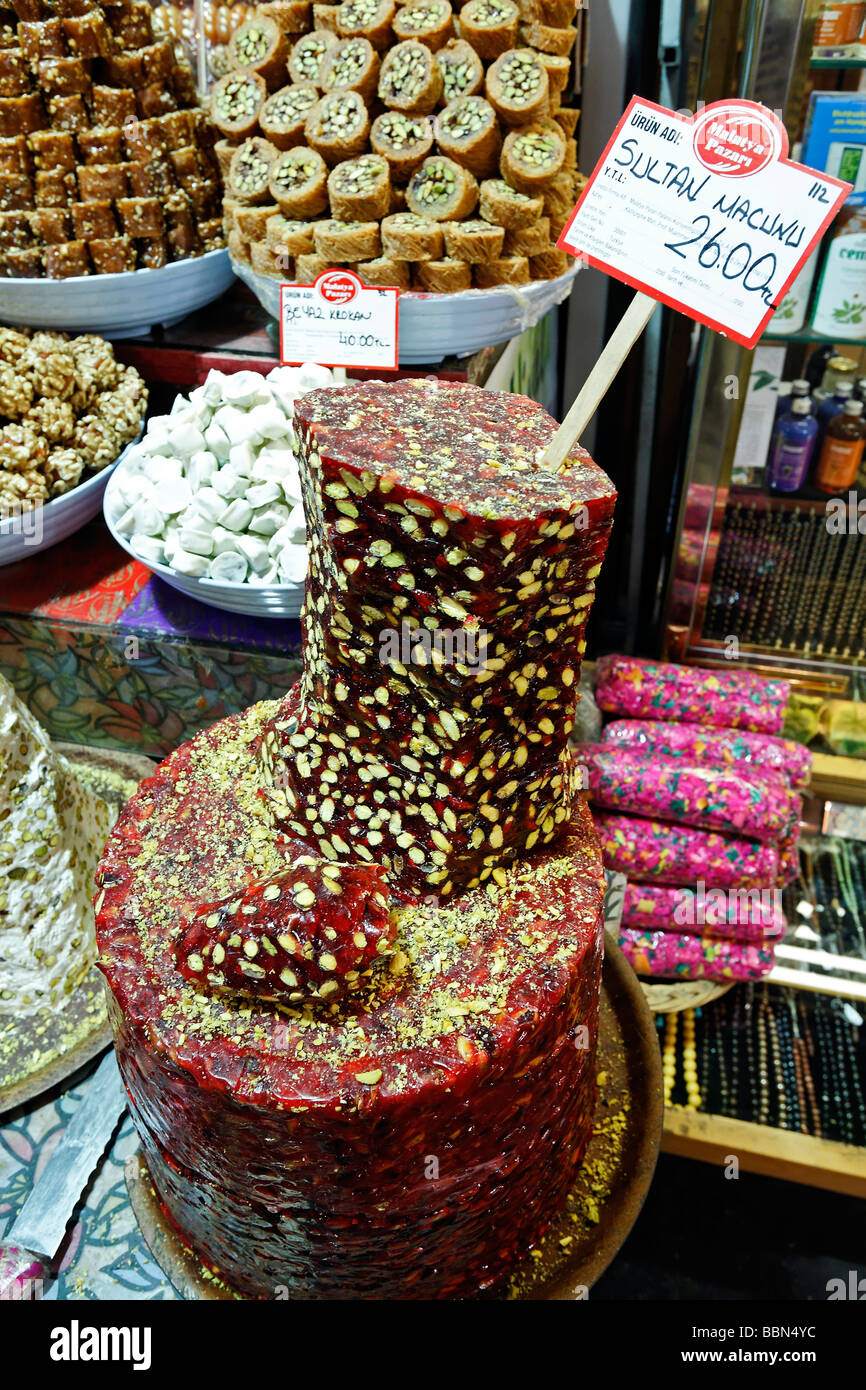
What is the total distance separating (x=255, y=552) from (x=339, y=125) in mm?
827

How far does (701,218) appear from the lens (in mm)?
869

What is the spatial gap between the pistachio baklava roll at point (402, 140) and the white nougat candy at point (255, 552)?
2.45 ft

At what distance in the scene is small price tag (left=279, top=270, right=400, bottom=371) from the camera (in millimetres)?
1587

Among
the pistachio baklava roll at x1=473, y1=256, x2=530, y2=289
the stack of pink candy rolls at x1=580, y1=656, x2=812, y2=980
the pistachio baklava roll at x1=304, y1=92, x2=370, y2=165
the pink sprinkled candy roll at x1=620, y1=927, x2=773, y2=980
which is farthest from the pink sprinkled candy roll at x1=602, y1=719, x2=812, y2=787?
the pistachio baklava roll at x1=304, y1=92, x2=370, y2=165

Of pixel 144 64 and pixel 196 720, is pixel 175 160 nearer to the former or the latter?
pixel 144 64

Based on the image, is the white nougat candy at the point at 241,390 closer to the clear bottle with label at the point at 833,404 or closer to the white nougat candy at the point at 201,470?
the white nougat candy at the point at 201,470

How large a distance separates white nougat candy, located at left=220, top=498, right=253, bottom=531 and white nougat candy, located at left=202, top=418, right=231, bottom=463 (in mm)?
124

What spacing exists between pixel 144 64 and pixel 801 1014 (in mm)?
2306

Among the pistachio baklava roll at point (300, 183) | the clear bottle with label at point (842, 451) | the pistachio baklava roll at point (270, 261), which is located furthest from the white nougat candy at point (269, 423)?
the clear bottle with label at point (842, 451)

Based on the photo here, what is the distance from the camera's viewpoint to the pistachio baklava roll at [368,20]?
1.77 metres

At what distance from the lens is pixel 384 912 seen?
3.24 ft

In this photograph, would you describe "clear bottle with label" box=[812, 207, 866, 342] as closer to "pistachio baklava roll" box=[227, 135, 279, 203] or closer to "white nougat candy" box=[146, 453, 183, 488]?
"pistachio baklava roll" box=[227, 135, 279, 203]
